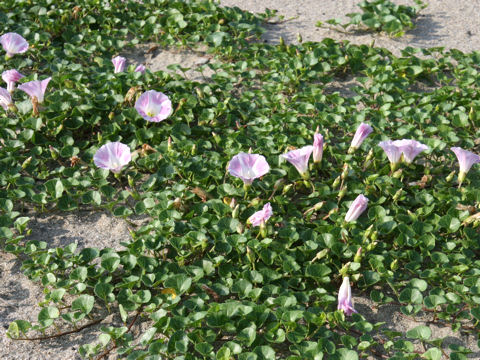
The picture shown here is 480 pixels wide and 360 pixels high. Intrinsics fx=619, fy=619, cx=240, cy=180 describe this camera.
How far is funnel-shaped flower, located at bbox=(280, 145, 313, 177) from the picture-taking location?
286 cm

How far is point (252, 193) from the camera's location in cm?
291

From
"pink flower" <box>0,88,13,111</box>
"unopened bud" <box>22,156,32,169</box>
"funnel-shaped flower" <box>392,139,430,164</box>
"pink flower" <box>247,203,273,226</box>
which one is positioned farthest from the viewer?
"pink flower" <box>0,88,13,111</box>

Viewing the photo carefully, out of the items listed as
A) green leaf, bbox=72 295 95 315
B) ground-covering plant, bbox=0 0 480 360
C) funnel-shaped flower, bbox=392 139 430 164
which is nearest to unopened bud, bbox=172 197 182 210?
ground-covering plant, bbox=0 0 480 360

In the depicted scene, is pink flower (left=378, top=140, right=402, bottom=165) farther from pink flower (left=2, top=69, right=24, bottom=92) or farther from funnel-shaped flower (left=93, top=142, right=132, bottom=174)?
pink flower (left=2, top=69, right=24, bottom=92)

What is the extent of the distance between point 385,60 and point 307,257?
6.30ft

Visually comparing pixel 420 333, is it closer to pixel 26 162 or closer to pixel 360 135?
pixel 360 135

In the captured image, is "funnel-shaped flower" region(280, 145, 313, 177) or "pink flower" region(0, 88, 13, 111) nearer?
"funnel-shaped flower" region(280, 145, 313, 177)

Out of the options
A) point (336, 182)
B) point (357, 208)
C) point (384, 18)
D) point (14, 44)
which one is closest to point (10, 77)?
point (14, 44)

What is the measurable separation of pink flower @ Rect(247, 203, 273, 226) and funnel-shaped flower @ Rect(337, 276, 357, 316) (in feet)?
1.48

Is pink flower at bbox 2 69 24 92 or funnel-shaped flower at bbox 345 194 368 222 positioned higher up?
funnel-shaped flower at bbox 345 194 368 222

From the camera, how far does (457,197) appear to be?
288cm

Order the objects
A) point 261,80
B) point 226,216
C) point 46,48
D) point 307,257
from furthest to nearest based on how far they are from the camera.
Answer: point 46,48 < point 261,80 < point 226,216 < point 307,257

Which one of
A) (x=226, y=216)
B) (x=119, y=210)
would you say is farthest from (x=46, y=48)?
(x=226, y=216)

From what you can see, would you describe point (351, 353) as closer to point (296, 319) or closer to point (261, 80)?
point (296, 319)
